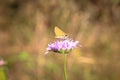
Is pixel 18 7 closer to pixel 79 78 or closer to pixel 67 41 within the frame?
pixel 79 78

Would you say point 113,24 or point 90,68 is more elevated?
point 113,24

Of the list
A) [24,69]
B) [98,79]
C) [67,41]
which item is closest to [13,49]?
[24,69]

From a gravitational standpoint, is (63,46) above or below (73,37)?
below

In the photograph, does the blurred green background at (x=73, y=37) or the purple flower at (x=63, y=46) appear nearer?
the purple flower at (x=63, y=46)

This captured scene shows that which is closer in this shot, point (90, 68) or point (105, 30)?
point (90, 68)

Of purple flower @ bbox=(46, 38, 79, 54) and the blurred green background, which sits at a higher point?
the blurred green background

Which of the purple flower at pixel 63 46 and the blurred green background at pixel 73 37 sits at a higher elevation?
the blurred green background at pixel 73 37

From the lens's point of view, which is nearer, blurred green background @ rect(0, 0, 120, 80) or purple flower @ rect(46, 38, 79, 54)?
purple flower @ rect(46, 38, 79, 54)

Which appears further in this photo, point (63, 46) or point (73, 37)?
point (73, 37)
